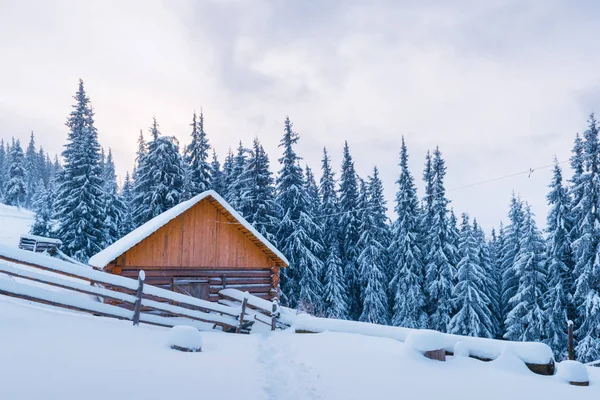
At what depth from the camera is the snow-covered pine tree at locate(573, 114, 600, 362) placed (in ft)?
82.9

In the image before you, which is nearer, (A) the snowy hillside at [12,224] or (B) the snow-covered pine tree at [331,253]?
(B) the snow-covered pine tree at [331,253]

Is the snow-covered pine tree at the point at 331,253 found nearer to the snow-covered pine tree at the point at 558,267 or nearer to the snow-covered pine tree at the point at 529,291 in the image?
the snow-covered pine tree at the point at 529,291

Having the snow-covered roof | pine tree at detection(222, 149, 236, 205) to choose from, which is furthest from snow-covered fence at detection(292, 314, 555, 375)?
pine tree at detection(222, 149, 236, 205)

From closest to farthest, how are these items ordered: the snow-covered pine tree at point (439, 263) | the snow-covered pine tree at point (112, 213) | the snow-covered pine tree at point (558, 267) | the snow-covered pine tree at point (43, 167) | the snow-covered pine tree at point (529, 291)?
the snow-covered pine tree at point (558, 267)
the snow-covered pine tree at point (529, 291)
the snow-covered pine tree at point (439, 263)
the snow-covered pine tree at point (112, 213)
the snow-covered pine tree at point (43, 167)

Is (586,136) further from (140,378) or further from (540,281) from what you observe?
(140,378)

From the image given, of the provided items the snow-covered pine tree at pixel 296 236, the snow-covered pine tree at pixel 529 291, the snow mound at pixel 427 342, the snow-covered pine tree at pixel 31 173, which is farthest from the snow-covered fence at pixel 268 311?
the snow-covered pine tree at pixel 31 173

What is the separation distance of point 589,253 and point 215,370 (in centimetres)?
3052

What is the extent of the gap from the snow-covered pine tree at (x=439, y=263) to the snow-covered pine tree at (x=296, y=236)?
11.2 m

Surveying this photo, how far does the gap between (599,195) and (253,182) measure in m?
27.2

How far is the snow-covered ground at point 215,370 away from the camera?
192 inches

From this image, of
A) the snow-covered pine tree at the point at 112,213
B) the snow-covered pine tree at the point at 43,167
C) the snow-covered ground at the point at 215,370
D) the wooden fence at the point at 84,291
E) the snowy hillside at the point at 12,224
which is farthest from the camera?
the snow-covered pine tree at the point at 43,167

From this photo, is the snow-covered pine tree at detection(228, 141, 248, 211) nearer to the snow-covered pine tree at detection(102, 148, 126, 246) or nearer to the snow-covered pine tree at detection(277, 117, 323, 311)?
the snow-covered pine tree at detection(277, 117, 323, 311)

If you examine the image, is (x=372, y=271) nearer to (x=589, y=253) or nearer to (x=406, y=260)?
(x=406, y=260)

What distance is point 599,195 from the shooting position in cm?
2714
